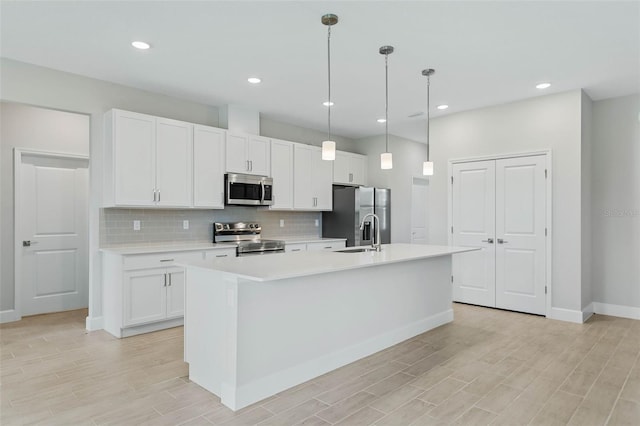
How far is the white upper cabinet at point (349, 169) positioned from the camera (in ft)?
21.9

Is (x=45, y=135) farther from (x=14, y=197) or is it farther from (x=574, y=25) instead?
(x=574, y=25)

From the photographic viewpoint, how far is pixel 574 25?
3062 mm

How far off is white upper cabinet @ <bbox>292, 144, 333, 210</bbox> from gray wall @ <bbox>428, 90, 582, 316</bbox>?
219 centimetres

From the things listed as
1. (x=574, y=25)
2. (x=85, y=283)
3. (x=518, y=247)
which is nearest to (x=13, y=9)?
(x=85, y=283)

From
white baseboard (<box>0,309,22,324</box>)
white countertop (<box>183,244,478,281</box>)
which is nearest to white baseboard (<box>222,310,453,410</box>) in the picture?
white countertop (<box>183,244,478,281</box>)

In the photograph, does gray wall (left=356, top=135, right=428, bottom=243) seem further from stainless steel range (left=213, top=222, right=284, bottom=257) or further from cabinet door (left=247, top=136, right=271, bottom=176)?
stainless steel range (left=213, top=222, right=284, bottom=257)

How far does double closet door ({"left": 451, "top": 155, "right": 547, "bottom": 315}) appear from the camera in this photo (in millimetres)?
4895

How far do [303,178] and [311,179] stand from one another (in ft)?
0.58

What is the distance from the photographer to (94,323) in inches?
167

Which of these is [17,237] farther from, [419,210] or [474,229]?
[419,210]

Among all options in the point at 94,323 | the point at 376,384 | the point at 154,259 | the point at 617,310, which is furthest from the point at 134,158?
the point at 617,310

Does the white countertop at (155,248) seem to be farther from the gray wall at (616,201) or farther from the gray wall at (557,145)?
the gray wall at (616,201)

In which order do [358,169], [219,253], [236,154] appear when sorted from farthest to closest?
[358,169], [236,154], [219,253]

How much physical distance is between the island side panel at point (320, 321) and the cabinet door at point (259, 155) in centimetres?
253
